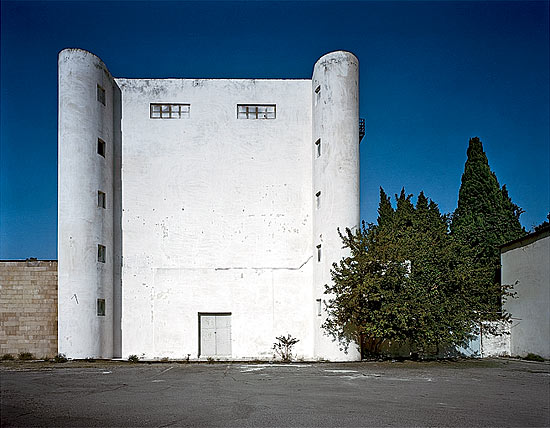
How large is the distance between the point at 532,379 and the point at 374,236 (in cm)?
771

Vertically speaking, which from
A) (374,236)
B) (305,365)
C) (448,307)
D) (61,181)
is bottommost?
(305,365)

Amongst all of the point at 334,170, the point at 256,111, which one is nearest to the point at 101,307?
the point at 256,111

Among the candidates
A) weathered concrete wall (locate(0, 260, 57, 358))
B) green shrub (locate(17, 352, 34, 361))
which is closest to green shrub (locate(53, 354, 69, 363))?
weathered concrete wall (locate(0, 260, 57, 358))

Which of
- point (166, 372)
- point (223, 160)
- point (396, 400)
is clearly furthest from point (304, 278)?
point (396, 400)

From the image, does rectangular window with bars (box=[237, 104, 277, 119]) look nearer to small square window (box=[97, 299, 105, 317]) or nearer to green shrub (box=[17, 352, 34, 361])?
small square window (box=[97, 299, 105, 317])

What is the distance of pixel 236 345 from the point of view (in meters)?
25.9

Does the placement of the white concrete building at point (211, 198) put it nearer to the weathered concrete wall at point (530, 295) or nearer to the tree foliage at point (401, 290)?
the tree foliage at point (401, 290)

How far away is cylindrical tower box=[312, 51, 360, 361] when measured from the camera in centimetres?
2459

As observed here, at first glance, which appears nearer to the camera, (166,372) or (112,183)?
(166,372)

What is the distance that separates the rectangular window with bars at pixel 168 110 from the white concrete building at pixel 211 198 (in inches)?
3.0

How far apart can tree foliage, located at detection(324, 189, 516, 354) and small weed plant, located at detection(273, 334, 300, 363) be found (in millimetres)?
2121

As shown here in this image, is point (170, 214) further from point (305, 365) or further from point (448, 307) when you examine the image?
point (448, 307)

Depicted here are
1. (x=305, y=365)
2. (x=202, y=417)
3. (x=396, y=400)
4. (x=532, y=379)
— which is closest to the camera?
(x=202, y=417)

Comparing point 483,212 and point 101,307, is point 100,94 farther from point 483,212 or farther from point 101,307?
point 483,212
